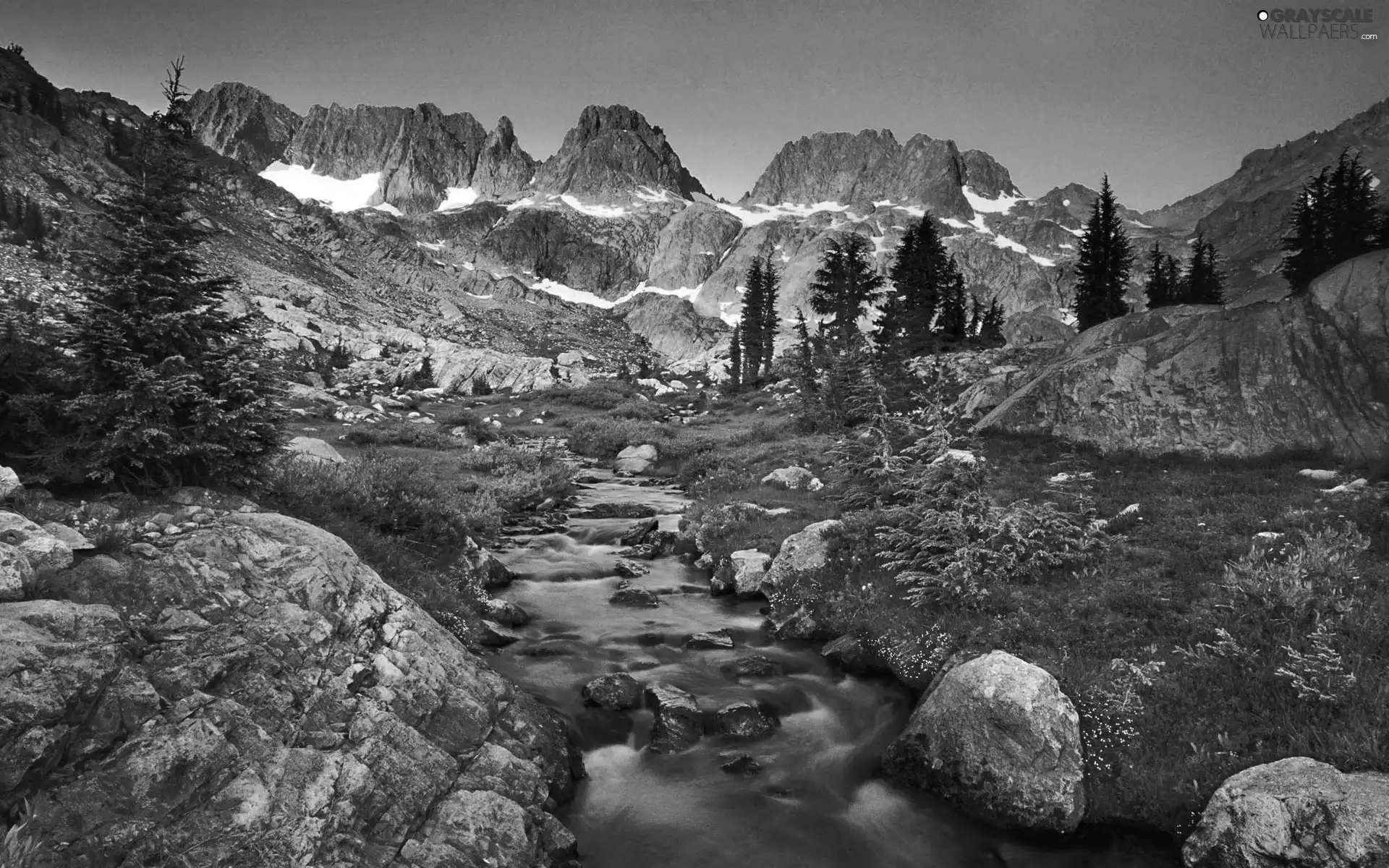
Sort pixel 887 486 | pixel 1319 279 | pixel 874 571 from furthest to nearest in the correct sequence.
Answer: pixel 1319 279 < pixel 887 486 < pixel 874 571

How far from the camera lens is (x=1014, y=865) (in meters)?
7.69

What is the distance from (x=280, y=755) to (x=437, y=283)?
706 ft

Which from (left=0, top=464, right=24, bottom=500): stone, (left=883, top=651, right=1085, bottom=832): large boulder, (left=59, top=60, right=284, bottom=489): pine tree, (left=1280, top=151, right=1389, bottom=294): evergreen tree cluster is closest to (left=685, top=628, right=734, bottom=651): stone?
(left=883, top=651, right=1085, bottom=832): large boulder

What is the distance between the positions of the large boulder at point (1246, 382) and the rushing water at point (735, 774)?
1512 cm

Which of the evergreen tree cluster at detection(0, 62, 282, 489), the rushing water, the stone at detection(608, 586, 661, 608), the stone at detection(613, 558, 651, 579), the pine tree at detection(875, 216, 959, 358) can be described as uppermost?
the pine tree at detection(875, 216, 959, 358)

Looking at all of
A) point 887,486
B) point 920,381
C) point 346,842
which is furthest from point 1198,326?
point 346,842

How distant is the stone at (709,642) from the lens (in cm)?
1281

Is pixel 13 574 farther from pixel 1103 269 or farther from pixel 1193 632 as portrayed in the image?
pixel 1103 269

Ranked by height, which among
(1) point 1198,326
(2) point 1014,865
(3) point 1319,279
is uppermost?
(3) point 1319,279

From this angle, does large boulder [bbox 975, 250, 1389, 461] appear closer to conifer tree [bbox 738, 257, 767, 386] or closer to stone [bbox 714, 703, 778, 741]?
stone [bbox 714, 703, 778, 741]

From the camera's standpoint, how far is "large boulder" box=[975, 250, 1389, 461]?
17.5 m

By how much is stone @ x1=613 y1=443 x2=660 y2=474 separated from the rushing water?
790 inches

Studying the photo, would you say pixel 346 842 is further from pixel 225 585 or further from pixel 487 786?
pixel 225 585

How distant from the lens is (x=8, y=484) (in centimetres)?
633
